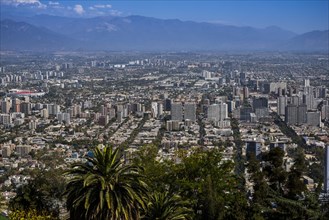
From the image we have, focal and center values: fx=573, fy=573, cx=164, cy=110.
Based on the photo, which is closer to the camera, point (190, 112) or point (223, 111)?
point (190, 112)

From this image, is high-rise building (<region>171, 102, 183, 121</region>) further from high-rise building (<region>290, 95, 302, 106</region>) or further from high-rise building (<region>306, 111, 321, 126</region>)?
high-rise building (<region>290, 95, 302, 106</region>)

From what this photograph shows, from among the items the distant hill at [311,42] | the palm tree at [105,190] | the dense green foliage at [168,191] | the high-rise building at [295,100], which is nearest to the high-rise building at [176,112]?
the high-rise building at [295,100]

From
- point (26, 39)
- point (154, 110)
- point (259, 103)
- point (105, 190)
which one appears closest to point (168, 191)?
point (105, 190)

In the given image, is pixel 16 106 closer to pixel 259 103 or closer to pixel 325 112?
pixel 259 103

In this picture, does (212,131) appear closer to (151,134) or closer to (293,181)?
(151,134)

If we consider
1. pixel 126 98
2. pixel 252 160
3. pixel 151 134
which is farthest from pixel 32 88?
pixel 252 160

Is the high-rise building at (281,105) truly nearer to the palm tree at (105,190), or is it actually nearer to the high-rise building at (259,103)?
the high-rise building at (259,103)

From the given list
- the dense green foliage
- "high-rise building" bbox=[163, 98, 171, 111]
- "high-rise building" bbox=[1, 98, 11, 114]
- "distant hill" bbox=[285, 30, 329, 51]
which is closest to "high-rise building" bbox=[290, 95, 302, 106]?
"high-rise building" bbox=[163, 98, 171, 111]
